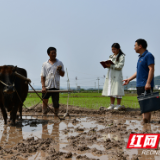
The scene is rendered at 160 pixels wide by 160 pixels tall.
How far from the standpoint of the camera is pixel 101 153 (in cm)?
272

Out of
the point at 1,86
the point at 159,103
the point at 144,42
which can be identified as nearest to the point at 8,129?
the point at 1,86

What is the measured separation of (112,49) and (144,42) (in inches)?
82.7

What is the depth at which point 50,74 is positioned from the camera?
5945mm

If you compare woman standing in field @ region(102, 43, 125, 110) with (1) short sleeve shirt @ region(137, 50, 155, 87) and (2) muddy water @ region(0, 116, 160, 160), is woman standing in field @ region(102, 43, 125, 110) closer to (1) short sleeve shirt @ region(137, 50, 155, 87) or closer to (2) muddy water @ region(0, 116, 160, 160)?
(1) short sleeve shirt @ region(137, 50, 155, 87)

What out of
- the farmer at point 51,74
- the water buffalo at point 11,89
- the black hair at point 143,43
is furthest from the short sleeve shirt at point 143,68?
the water buffalo at point 11,89

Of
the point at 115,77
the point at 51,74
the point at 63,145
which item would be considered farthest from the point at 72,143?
the point at 115,77

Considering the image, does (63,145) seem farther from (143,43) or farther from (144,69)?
(143,43)

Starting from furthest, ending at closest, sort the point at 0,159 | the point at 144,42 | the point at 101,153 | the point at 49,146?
1. the point at 144,42
2. the point at 49,146
3. the point at 101,153
4. the point at 0,159

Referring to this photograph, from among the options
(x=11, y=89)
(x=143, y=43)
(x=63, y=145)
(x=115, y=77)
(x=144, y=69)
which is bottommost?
(x=63, y=145)

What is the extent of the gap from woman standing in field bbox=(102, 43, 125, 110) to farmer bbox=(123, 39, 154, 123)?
77.0 inches

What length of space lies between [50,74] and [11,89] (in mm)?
1665

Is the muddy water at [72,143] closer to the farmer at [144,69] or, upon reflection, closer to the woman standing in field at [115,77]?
the farmer at [144,69]

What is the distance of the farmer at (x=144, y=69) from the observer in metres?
4.39

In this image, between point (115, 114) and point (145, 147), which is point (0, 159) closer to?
point (145, 147)
